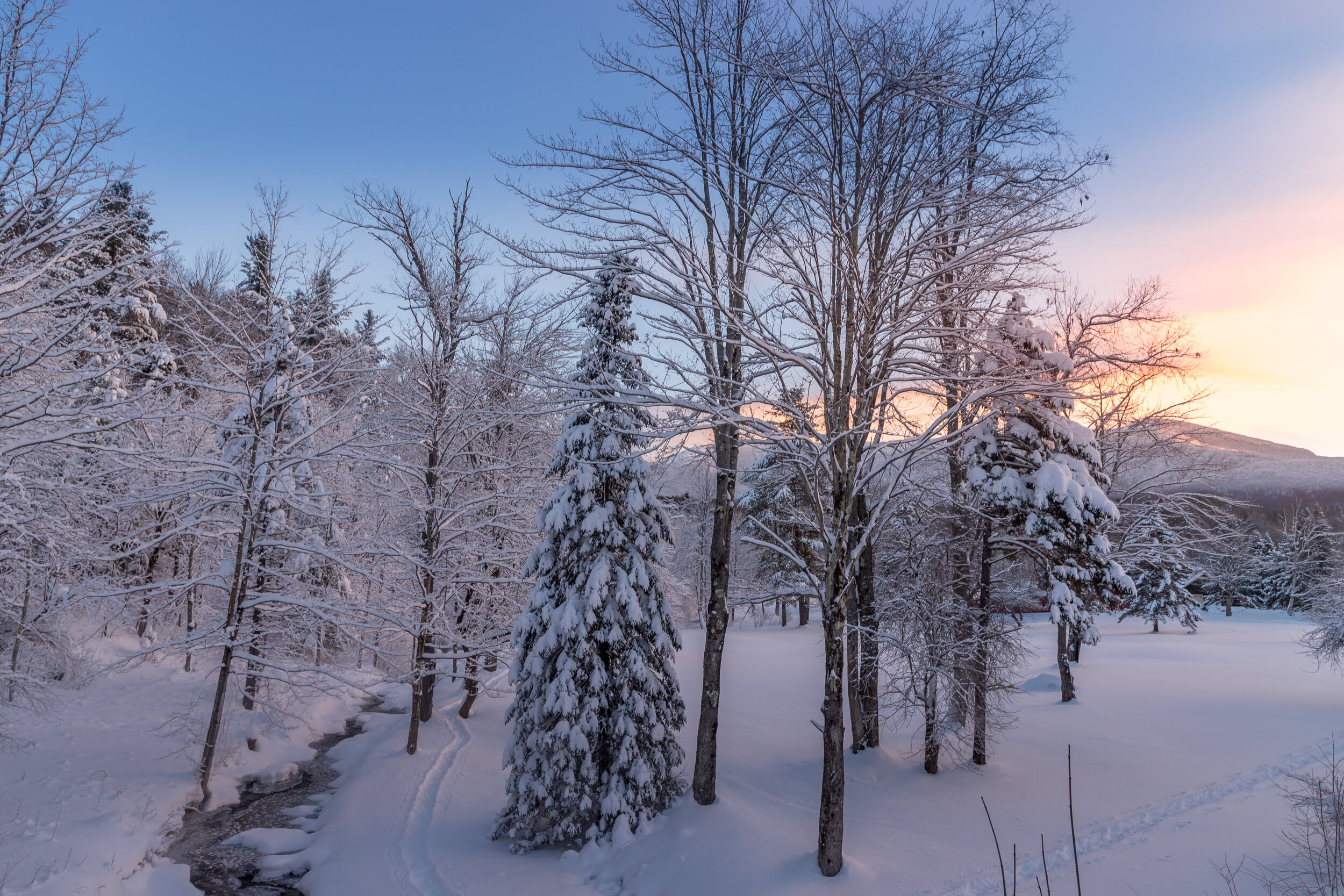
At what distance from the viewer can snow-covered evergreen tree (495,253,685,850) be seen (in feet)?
34.4

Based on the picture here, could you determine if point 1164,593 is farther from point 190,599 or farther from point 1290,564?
point 190,599

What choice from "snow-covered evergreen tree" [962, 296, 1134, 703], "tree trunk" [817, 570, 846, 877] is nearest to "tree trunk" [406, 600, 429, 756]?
"tree trunk" [817, 570, 846, 877]

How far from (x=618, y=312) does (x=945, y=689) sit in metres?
9.53

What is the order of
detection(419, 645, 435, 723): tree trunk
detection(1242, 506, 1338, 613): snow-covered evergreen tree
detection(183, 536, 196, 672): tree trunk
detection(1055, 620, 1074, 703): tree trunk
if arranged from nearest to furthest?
1. detection(419, 645, 435, 723): tree trunk
2. detection(1055, 620, 1074, 703): tree trunk
3. detection(183, 536, 196, 672): tree trunk
4. detection(1242, 506, 1338, 613): snow-covered evergreen tree

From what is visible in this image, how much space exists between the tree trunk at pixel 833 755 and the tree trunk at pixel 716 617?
8.89 feet

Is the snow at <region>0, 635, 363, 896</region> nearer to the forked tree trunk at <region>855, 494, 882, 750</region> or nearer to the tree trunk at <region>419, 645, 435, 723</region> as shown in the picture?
the tree trunk at <region>419, 645, 435, 723</region>

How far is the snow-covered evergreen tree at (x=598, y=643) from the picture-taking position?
1049 cm

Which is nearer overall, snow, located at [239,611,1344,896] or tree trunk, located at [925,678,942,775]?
snow, located at [239,611,1344,896]

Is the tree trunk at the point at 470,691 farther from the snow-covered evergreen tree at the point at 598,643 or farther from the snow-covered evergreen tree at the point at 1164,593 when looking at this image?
the snow-covered evergreen tree at the point at 1164,593

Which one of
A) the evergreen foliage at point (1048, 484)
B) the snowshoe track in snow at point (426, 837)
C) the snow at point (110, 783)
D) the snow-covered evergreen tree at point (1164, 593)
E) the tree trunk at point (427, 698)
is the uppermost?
the evergreen foliage at point (1048, 484)

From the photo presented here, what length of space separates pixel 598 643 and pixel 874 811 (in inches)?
203

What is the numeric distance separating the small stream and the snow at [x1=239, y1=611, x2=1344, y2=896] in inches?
21.5

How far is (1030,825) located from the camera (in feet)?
33.5

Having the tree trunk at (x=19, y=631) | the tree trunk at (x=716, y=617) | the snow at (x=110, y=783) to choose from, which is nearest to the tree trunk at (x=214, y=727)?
the snow at (x=110, y=783)
